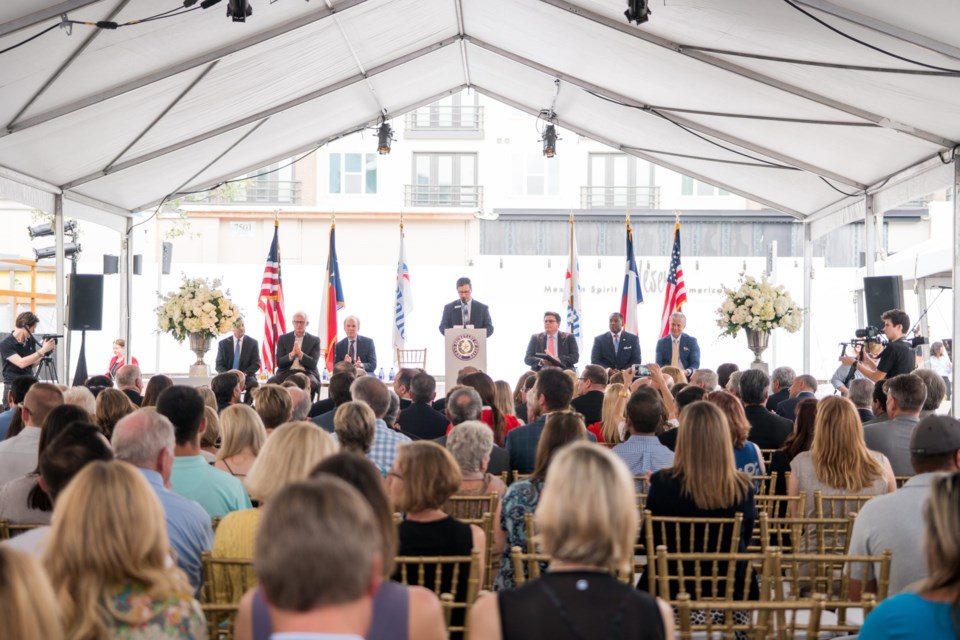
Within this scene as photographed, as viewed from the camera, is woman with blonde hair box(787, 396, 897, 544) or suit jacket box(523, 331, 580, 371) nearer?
woman with blonde hair box(787, 396, 897, 544)

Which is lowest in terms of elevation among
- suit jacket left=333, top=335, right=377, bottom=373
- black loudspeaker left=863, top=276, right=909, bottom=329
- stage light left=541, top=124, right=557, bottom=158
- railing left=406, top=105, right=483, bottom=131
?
suit jacket left=333, top=335, right=377, bottom=373

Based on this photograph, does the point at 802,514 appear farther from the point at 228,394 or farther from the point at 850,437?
the point at 228,394

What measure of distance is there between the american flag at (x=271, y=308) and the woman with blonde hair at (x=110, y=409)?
269 inches

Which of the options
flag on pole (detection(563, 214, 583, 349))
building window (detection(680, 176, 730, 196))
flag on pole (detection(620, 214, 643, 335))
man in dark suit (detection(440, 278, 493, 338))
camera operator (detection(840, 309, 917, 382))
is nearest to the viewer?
camera operator (detection(840, 309, 917, 382))

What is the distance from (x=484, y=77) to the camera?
43.5 ft

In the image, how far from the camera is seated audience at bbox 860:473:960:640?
2213 mm

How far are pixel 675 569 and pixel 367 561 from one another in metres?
2.46

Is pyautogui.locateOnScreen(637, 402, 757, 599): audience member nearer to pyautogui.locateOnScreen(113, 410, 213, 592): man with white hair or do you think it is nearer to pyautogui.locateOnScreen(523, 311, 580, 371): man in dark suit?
pyautogui.locateOnScreen(113, 410, 213, 592): man with white hair

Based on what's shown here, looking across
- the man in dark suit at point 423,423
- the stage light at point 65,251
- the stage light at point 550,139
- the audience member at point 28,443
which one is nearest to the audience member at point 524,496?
the audience member at point 28,443

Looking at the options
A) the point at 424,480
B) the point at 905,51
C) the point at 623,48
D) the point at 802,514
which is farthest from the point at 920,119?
the point at 424,480

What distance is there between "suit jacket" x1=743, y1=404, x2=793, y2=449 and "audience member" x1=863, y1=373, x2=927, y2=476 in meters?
0.80

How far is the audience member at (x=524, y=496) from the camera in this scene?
417 centimetres

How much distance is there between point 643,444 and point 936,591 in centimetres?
303

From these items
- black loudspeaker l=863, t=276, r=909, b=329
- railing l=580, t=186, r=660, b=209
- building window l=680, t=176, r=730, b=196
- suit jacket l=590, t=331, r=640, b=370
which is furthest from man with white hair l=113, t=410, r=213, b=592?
building window l=680, t=176, r=730, b=196
